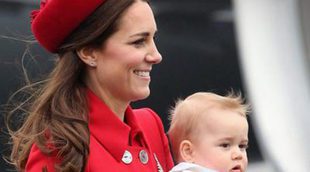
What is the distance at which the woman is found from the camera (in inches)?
51.7

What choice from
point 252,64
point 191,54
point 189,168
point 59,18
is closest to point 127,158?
point 189,168

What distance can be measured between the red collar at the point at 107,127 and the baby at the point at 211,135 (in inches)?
5.9

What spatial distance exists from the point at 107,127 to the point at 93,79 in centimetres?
10

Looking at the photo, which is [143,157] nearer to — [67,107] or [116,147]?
[116,147]

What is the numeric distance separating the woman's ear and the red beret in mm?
44

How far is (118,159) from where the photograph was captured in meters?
1.36

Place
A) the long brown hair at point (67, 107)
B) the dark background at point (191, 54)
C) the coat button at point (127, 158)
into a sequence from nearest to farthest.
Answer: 1. the long brown hair at point (67, 107)
2. the coat button at point (127, 158)
3. the dark background at point (191, 54)

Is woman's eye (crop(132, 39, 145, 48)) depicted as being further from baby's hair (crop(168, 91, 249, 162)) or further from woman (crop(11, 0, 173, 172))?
baby's hair (crop(168, 91, 249, 162))

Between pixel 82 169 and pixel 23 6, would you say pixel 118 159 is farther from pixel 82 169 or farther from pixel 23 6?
pixel 23 6

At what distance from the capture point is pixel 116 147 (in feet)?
4.49

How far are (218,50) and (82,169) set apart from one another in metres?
1.91

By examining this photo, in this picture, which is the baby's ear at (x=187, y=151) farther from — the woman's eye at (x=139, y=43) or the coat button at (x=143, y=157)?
the woman's eye at (x=139, y=43)

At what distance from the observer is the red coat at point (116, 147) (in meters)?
1.30

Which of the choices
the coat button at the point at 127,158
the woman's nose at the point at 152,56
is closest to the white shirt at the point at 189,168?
the coat button at the point at 127,158
